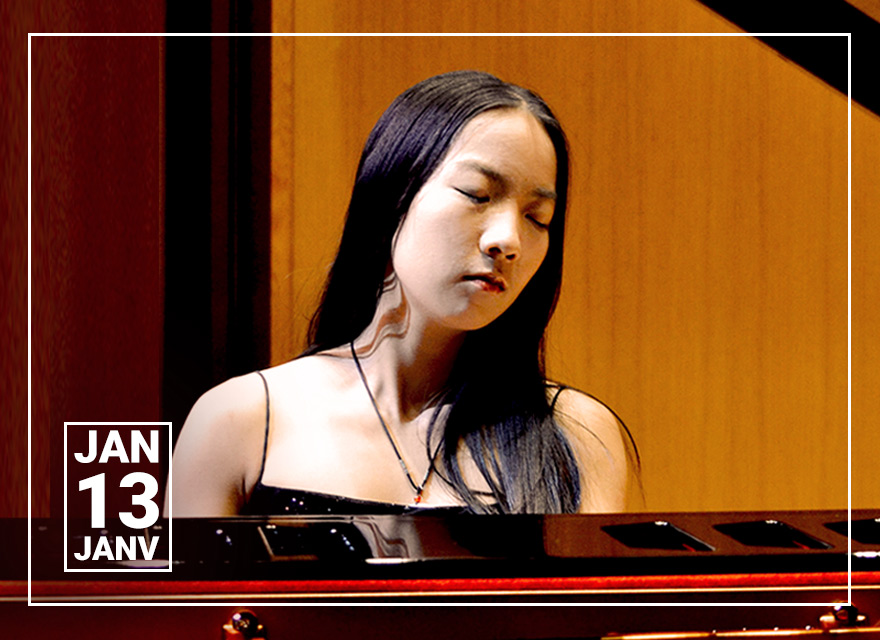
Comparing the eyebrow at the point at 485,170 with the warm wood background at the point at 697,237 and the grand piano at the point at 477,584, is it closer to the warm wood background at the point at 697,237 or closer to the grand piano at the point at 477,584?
the warm wood background at the point at 697,237

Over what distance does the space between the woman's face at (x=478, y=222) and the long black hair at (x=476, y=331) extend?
0.02 meters

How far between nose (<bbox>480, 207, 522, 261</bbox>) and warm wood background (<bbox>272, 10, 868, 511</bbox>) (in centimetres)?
15

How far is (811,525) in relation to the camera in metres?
0.91

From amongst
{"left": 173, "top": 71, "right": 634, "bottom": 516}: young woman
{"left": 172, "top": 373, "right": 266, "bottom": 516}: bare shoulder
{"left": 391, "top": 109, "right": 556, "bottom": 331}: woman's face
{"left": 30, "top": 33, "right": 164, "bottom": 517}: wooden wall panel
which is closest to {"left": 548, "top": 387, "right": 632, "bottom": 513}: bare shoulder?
{"left": 173, "top": 71, "right": 634, "bottom": 516}: young woman

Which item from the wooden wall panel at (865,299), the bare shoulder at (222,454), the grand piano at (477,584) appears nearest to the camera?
the grand piano at (477,584)

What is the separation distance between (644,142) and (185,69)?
2.09 ft

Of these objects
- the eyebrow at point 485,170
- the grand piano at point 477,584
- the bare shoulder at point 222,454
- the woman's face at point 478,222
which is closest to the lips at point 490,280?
the woman's face at point 478,222

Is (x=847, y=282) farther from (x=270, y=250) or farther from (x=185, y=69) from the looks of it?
(x=185, y=69)

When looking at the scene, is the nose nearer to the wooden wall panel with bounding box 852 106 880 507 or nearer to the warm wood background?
the warm wood background

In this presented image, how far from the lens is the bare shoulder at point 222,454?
1118mm

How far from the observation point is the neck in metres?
1.18

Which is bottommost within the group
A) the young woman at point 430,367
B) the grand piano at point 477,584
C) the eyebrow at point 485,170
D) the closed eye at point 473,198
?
the grand piano at point 477,584

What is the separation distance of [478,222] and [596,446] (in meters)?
0.33

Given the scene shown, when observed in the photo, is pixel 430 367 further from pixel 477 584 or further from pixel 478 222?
pixel 477 584
